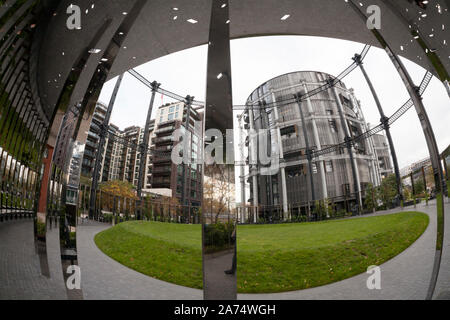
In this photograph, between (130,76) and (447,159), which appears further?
(130,76)

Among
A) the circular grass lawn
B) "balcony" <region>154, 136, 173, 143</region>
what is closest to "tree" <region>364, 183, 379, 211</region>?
the circular grass lawn

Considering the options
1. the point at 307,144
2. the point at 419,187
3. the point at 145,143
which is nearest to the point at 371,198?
the point at 419,187

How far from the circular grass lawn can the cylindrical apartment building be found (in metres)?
0.86

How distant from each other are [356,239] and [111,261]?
495 cm

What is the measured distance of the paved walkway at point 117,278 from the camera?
1.92 meters

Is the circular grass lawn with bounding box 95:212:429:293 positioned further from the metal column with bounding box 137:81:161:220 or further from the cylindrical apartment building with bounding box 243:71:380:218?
the cylindrical apartment building with bounding box 243:71:380:218

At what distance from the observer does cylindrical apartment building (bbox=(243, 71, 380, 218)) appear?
5.30m

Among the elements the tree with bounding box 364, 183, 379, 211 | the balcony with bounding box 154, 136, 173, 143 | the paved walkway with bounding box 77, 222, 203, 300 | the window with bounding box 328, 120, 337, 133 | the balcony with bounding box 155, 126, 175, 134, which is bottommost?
the paved walkway with bounding box 77, 222, 203, 300

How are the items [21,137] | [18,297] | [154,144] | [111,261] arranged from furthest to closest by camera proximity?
[154,144]
[111,261]
[21,137]
[18,297]

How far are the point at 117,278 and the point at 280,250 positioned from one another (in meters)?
3.05

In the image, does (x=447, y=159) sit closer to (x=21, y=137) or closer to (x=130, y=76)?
(x=21, y=137)

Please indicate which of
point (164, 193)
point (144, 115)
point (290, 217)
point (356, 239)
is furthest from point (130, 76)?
point (356, 239)

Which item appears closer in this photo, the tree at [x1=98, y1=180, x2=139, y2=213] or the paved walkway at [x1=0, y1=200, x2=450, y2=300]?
the paved walkway at [x1=0, y1=200, x2=450, y2=300]
